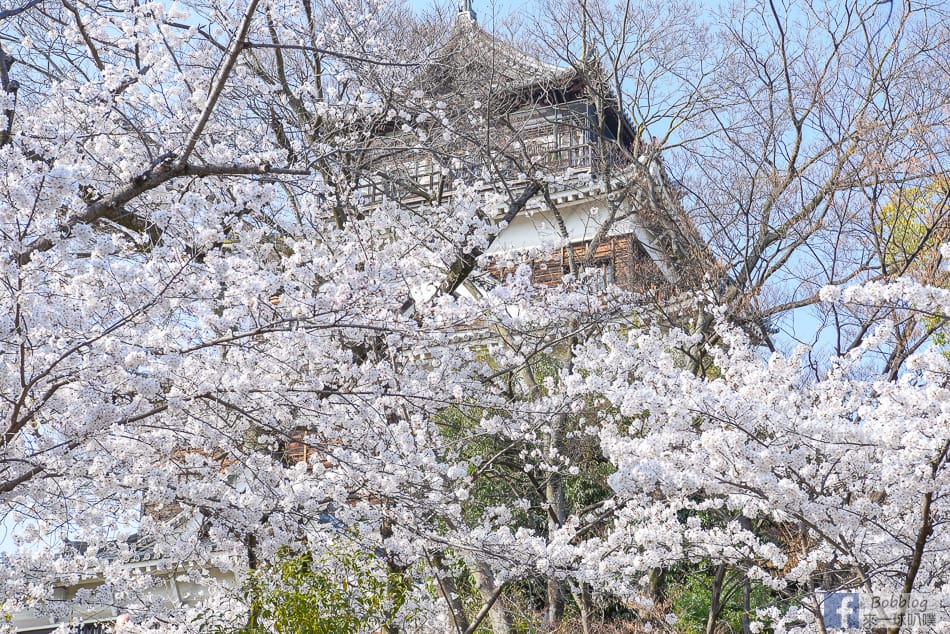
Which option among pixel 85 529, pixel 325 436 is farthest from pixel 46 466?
pixel 325 436

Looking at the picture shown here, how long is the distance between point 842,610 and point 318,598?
11.3 ft

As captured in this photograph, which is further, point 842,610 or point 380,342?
point 380,342

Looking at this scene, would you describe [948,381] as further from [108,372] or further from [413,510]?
[108,372]

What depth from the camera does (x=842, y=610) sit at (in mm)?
5598

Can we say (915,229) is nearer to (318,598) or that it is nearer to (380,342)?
(380,342)

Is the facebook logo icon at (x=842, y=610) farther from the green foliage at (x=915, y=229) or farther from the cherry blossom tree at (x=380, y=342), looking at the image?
the green foliage at (x=915, y=229)

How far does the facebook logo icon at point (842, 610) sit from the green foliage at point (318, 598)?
9.70ft

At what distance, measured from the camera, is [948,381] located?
4.38 meters

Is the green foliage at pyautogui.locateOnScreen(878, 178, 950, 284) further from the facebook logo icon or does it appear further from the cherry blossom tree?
the facebook logo icon

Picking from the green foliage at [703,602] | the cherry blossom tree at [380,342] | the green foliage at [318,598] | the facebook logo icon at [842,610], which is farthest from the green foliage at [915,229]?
the green foliage at [318,598]

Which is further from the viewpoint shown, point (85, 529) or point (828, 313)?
point (828, 313)

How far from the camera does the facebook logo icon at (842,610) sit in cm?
566

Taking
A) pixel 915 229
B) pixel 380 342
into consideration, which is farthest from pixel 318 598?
pixel 915 229

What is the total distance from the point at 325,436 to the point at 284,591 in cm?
155
